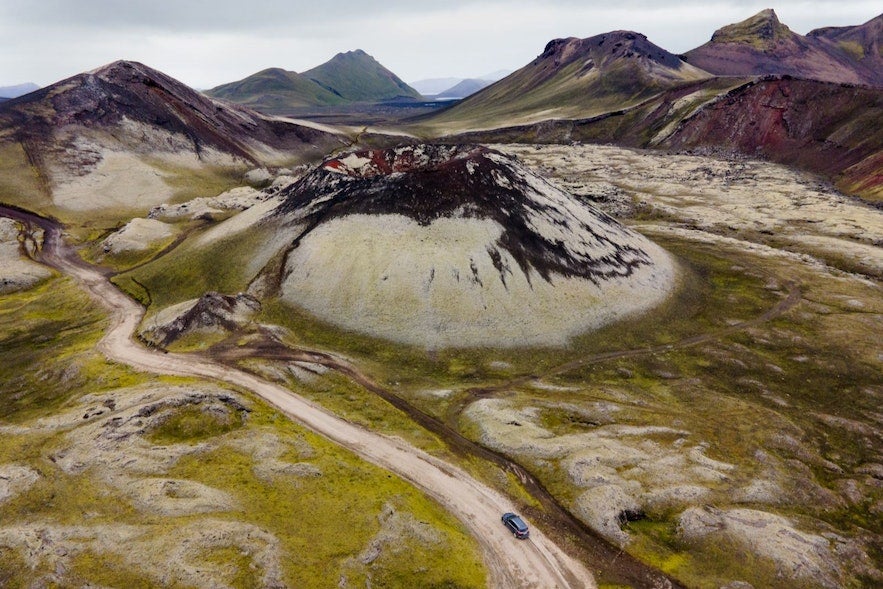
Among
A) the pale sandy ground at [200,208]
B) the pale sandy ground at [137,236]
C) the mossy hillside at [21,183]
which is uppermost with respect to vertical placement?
the mossy hillside at [21,183]

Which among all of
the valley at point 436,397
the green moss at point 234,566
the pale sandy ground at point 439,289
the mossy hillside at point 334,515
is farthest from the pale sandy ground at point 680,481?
the green moss at point 234,566

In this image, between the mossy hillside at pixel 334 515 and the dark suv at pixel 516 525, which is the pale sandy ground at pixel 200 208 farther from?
the dark suv at pixel 516 525

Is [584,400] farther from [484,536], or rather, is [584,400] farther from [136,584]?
[136,584]

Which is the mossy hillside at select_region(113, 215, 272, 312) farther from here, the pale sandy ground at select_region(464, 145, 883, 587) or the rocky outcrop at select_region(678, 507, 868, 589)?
the rocky outcrop at select_region(678, 507, 868, 589)

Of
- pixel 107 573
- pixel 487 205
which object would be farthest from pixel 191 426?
pixel 487 205

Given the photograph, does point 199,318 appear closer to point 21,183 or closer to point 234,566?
point 234,566

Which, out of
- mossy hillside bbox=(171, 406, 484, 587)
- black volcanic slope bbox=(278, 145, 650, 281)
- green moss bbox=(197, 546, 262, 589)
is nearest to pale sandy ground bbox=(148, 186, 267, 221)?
black volcanic slope bbox=(278, 145, 650, 281)
